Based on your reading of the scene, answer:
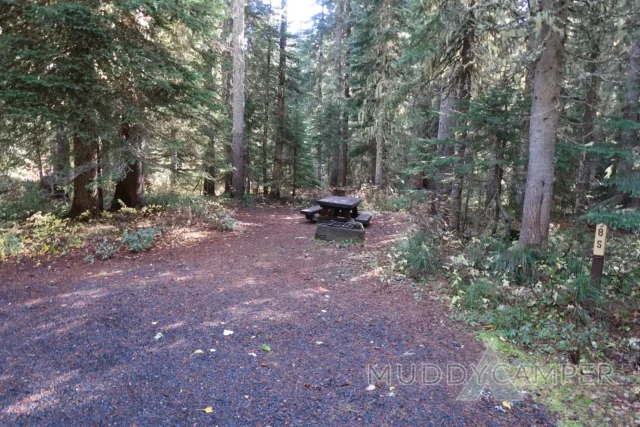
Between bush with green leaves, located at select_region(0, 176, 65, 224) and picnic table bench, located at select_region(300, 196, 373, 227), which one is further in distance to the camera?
picnic table bench, located at select_region(300, 196, 373, 227)

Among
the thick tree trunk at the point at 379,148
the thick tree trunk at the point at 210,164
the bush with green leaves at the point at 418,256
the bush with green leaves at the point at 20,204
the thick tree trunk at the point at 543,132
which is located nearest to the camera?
the thick tree trunk at the point at 543,132

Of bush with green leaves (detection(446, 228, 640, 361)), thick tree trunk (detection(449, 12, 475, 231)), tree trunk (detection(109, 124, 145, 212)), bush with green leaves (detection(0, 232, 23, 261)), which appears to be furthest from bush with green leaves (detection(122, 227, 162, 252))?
thick tree trunk (detection(449, 12, 475, 231))

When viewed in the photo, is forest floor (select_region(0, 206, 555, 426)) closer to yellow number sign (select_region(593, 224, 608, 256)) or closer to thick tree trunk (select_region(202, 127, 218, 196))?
yellow number sign (select_region(593, 224, 608, 256))

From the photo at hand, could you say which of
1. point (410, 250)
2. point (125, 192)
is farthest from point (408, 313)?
point (125, 192)

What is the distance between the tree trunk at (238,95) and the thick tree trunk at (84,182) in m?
5.17

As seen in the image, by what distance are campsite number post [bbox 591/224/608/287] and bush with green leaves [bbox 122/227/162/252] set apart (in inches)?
318

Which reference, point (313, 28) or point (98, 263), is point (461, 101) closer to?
point (98, 263)

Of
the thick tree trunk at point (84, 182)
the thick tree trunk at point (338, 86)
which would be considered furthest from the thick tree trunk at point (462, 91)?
the thick tree trunk at point (338, 86)

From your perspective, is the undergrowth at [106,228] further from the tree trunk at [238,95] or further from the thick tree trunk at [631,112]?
the thick tree trunk at [631,112]

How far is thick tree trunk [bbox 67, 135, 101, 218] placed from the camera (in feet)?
29.9

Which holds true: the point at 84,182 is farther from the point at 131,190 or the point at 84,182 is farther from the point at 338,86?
the point at 338,86

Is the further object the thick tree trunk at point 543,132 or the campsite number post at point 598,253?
the thick tree trunk at point 543,132

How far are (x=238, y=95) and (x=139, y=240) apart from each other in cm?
871

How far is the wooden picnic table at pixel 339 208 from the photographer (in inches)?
416
